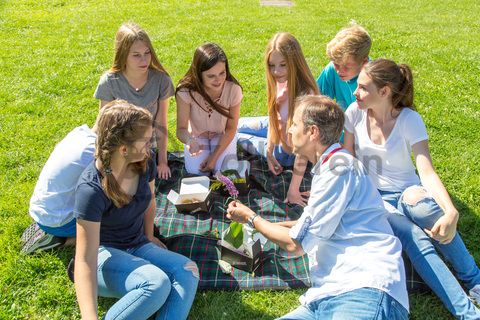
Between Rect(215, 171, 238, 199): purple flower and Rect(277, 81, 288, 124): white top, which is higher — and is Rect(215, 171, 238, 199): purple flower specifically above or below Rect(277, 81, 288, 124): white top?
below

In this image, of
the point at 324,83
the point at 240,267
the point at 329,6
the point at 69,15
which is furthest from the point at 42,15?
the point at 240,267

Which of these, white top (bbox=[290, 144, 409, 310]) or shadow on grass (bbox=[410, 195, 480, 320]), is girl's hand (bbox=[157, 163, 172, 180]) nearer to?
white top (bbox=[290, 144, 409, 310])

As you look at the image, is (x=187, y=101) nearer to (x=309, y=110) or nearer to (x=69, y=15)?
(x=309, y=110)

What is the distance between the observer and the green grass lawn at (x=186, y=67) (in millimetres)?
2891

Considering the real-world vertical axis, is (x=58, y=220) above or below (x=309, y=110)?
below

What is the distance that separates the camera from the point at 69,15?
29.6ft

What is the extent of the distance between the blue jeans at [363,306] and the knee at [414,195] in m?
0.94

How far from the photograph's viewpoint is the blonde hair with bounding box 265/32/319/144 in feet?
11.9

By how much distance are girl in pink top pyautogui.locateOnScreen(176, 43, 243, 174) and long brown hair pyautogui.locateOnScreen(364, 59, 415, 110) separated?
1337 millimetres

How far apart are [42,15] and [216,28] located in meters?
3.70

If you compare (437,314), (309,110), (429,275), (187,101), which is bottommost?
(437,314)

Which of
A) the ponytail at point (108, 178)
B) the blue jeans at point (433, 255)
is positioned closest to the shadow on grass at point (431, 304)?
the blue jeans at point (433, 255)

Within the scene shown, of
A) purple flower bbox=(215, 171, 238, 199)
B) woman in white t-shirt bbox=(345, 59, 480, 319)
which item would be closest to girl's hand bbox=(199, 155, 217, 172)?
purple flower bbox=(215, 171, 238, 199)

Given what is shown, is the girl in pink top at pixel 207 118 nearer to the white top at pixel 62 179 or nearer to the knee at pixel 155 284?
the white top at pixel 62 179
